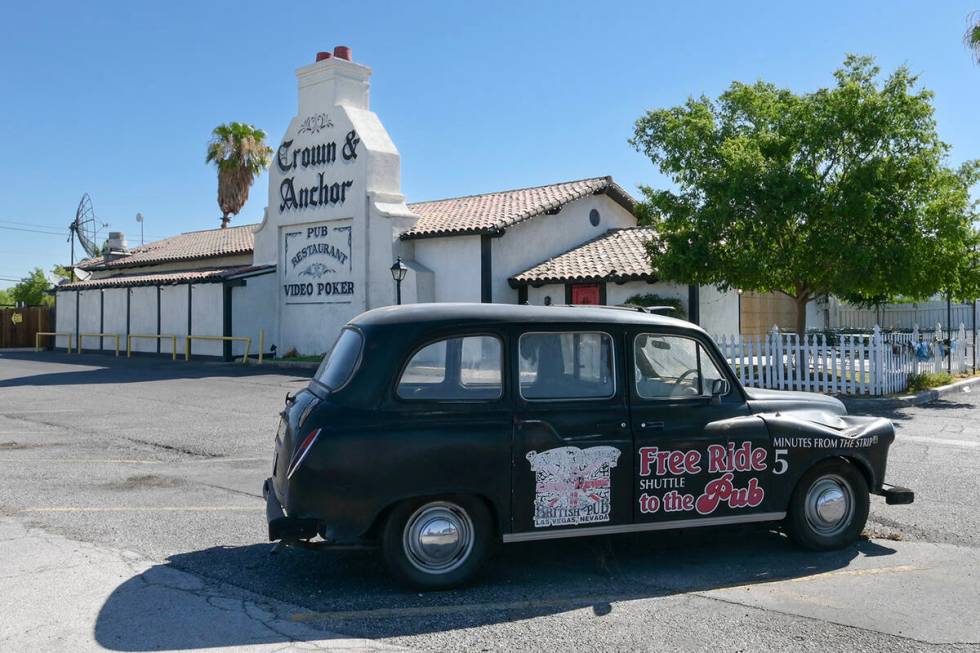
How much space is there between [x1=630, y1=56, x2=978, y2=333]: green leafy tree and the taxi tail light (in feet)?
43.9

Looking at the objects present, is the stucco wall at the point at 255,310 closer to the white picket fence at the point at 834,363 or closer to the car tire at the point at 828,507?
the white picket fence at the point at 834,363

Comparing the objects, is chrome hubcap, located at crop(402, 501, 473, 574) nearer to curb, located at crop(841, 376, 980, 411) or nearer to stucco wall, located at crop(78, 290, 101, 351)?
curb, located at crop(841, 376, 980, 411)

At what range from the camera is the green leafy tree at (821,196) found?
51.4 feet

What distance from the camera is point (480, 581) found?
513cm

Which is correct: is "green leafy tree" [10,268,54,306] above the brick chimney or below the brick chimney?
below

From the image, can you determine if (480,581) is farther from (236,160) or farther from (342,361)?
(236,160)

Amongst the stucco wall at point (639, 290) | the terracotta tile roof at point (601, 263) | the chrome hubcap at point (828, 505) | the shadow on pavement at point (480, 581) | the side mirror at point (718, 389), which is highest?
the terracotta tile roof at point (601, 263)

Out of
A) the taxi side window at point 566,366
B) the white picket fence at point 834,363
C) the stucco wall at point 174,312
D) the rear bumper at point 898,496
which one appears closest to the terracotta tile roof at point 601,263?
the white picket fence at point 834,363

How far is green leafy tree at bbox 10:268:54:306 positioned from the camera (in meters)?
49.2

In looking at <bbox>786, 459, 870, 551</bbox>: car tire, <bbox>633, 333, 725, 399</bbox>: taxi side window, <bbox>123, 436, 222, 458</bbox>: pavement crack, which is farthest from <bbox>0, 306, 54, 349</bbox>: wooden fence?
<bbox>786, 459, 870, 551</bbox>: car tire

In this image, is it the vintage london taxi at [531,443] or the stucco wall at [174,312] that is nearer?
the vintage london taxi at [531,443]

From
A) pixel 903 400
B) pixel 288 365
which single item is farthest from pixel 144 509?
pixel 288 365

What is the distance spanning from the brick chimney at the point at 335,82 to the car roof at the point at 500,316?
21837mm

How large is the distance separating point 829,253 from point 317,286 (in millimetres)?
15864
